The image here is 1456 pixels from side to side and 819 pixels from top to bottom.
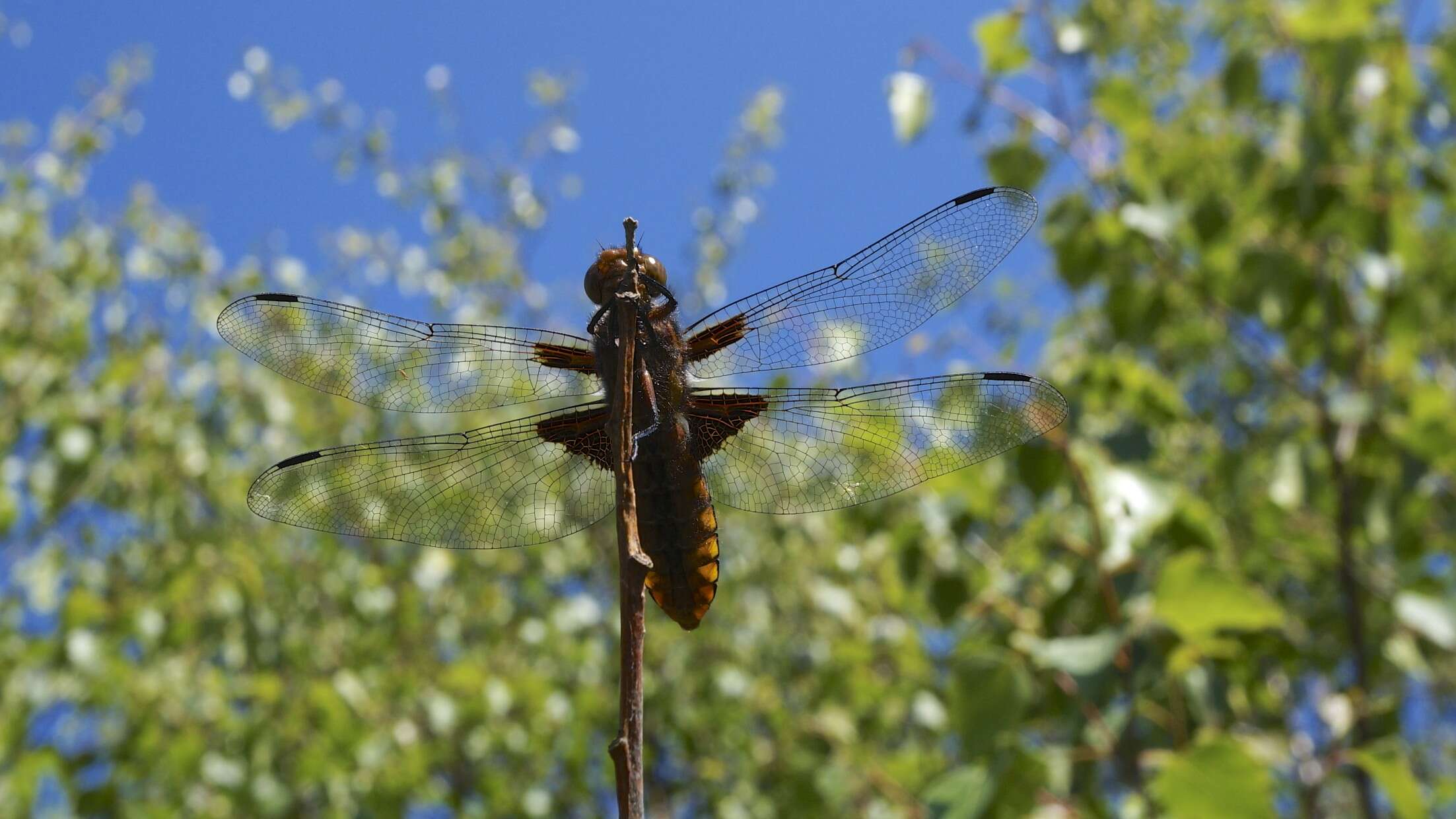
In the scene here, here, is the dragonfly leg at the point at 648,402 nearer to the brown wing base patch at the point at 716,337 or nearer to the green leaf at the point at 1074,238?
the brown wing base patch at the point at 716,337

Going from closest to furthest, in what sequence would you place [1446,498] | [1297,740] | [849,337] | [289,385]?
1. [849,337]
2. [1446,498]
3. [1297,740]
4. [289,385]

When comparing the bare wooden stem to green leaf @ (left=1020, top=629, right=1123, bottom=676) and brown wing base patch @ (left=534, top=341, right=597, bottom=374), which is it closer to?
brown wing base patch @ (left=534, top=341, right=597, bottom=374)

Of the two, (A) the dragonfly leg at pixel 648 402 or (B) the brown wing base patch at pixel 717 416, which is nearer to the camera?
(A) the dragonfly leg at pixel 648 402

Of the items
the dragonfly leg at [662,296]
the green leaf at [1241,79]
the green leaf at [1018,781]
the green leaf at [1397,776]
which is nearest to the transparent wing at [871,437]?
the dragonfly leg at [662,296]

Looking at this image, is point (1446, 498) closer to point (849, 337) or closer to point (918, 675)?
point (918, 675)

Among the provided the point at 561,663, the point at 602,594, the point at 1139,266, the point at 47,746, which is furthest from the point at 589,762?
the point at 1139,266

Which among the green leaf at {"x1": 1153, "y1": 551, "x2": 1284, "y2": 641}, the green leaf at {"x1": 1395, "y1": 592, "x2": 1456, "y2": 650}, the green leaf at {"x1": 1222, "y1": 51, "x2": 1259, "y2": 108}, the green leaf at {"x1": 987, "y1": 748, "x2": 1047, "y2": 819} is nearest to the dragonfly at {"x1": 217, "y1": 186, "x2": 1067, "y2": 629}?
the green leaf at {"x1": 1153, "y1": 551, "x2": 1284, "y2": 641}

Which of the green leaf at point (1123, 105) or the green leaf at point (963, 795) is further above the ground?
the green leaf at point (1123, 105)
